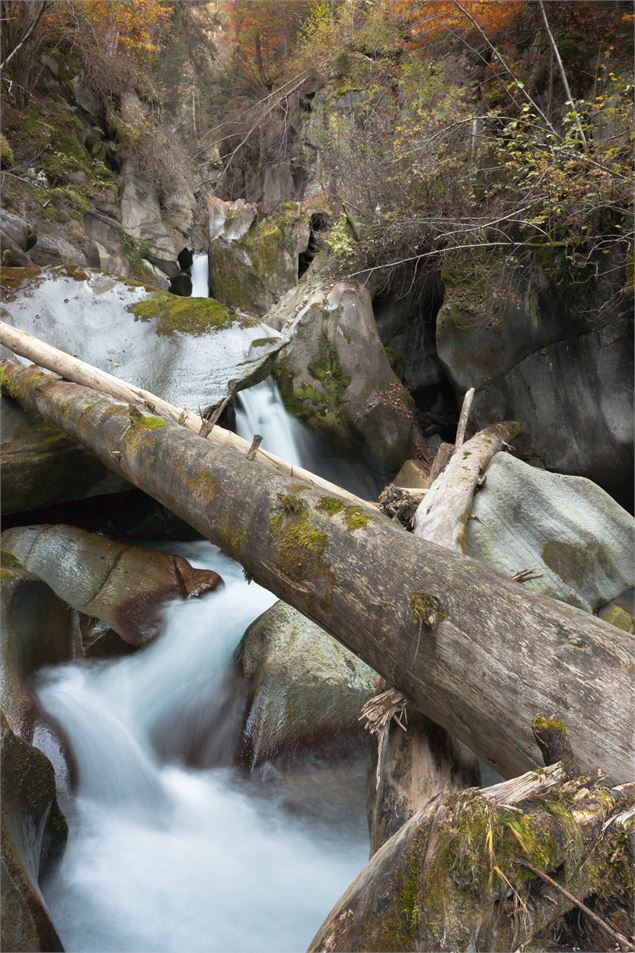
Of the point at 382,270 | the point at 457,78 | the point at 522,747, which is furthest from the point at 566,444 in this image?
the point at 522,747

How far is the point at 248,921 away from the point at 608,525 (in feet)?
15.9

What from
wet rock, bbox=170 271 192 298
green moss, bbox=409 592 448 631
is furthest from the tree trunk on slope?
wet rock, bbox=170 271 192 298

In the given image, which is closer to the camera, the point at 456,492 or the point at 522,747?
the point at 522,747

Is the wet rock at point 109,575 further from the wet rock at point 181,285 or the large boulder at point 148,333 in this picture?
the wet rock at point 181,285

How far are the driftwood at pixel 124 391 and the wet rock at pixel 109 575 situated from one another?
1.52 meters

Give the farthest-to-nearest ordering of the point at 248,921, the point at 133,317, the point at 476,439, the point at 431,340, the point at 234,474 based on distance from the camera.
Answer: the point at 431,340 < the point at 133,317 < the point at 476,439 < the point at 234,474 < the point at 248,921

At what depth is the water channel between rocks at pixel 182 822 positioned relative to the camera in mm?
3291

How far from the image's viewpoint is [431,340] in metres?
10.6

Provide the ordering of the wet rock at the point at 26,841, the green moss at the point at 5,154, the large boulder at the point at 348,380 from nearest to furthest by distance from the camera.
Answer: the wet rock at the point at 26,841 < the large boulder at the point at 348,380 < the green moss at the point at 5,154

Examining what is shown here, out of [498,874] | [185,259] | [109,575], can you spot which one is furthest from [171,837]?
[185,259]

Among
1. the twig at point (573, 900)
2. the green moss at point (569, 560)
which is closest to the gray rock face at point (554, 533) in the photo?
the green moss at point (569, 560)

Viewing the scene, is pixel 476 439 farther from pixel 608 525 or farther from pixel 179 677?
pixel 179 677

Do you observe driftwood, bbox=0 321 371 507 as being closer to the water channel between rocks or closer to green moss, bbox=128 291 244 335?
green moss, bbox=128 291 244 335

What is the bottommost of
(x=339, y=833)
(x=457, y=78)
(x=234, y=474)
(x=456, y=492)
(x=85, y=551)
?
(x=339, y=833)
